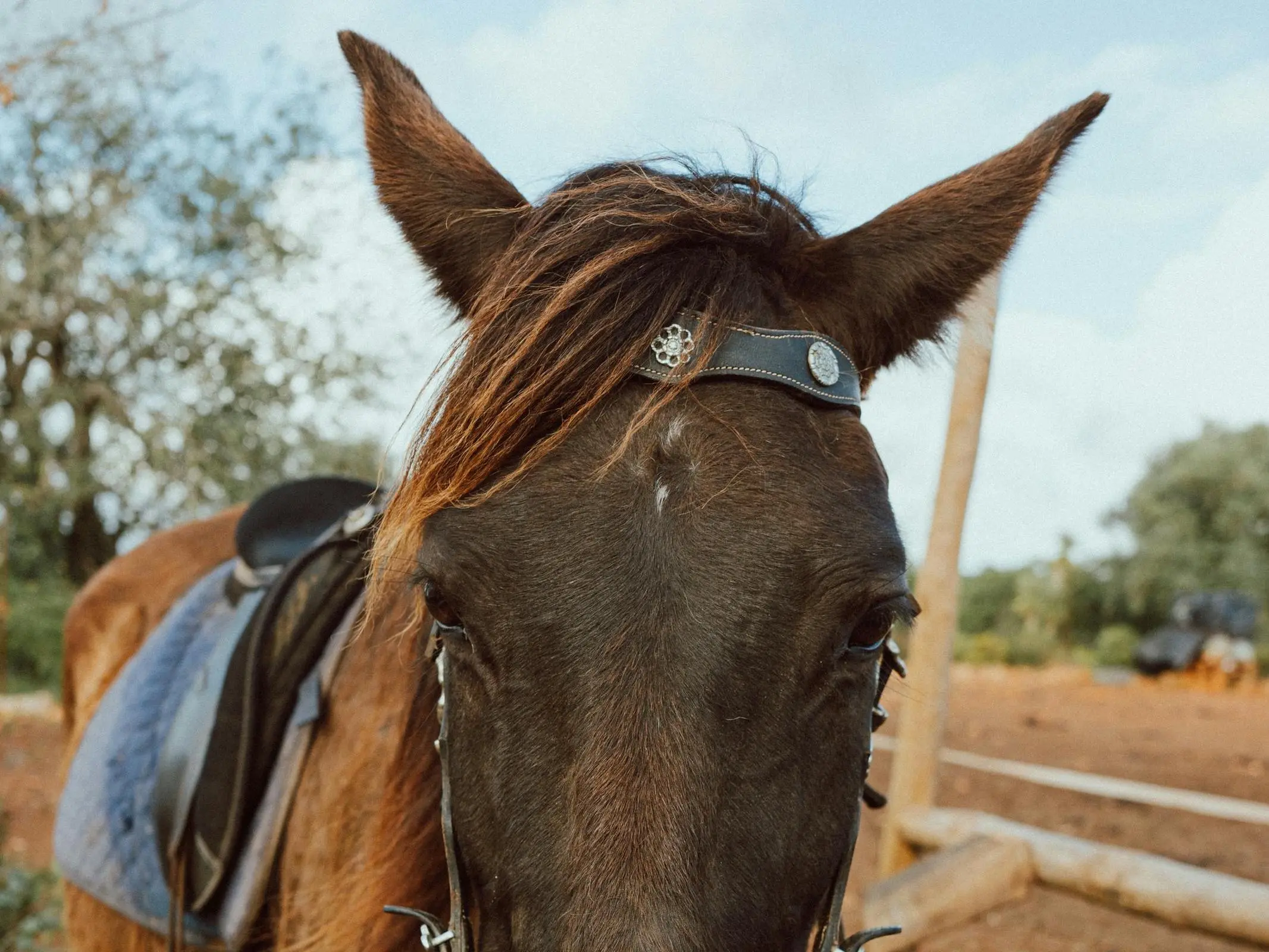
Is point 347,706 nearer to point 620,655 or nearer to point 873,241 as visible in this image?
point 620,655

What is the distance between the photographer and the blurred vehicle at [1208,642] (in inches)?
590

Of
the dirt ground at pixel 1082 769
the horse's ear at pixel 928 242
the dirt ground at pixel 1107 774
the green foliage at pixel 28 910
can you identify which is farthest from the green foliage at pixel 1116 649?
the horse's ear at pixel 928 242

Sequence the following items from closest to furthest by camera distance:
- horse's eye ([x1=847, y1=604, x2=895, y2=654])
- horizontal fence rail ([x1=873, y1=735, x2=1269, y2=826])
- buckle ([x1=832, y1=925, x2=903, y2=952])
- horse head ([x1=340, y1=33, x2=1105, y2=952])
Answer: horse head ([x1=340, y1=33, x2=1105, y2=952]), horse's eye ([x1=847, y1=604, x2=895, y2=654]), buckle ([x1=832, y1=925, x2=903, y2=952]), horizontal fence rail ([x1=873, y1=735, x2=1269, y2=826])

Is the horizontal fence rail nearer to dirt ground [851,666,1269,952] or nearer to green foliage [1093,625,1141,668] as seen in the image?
dirt ground [851,666,1269,952]

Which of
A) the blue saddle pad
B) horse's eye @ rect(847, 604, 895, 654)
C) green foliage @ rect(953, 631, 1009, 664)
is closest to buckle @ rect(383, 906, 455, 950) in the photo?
horse's eye @ rect(847, 604, 895, 654)

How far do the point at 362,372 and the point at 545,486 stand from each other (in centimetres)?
1242

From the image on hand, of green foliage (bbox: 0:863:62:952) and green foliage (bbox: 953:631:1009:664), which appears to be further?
green foliage (bbox: 953:631:1009:664)

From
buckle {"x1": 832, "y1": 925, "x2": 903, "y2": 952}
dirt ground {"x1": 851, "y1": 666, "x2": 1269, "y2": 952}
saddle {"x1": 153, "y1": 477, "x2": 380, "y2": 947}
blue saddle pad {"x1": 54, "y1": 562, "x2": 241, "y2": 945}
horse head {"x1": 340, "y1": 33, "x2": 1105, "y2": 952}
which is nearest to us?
horse head {"x1": 340, "y1": 33, "x2": 1105, "y2": 952}

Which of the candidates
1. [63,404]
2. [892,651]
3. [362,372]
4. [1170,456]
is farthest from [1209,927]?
[1170,456]

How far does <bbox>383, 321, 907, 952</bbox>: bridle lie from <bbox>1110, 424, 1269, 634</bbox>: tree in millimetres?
23530

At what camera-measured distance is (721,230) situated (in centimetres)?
161

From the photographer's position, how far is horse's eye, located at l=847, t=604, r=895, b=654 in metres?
1.39

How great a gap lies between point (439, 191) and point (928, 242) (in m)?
0.87

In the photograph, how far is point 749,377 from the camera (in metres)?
1.50
